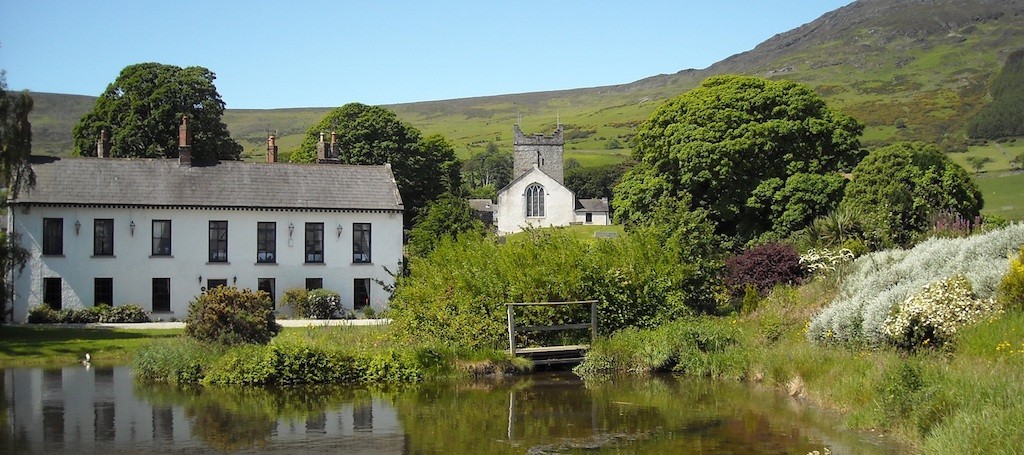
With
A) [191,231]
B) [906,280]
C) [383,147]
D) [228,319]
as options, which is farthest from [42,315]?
[383,147]

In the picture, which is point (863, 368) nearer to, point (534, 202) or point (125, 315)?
point (125, 315)

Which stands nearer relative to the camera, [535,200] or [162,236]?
[162,236]

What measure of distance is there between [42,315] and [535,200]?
6781 centimetres

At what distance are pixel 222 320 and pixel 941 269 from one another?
53.2ft

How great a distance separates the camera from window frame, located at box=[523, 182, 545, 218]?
10000cm

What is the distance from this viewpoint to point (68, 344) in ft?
94.0

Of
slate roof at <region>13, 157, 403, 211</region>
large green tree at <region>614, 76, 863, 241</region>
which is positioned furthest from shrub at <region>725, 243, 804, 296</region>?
slate roof at <region>13, 157, 403, 211</region>

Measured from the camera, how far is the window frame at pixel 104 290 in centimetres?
3744

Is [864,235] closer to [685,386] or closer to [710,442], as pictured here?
[685,386]

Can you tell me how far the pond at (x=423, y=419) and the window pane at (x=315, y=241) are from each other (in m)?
16.2

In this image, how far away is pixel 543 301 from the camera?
26.6 metres

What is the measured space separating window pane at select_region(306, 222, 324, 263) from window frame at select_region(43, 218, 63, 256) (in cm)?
887

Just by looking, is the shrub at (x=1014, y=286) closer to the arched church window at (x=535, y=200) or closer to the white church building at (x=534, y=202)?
the white church building at (x=534, y=202)

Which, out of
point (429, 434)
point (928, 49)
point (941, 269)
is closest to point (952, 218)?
point (941, 269)
